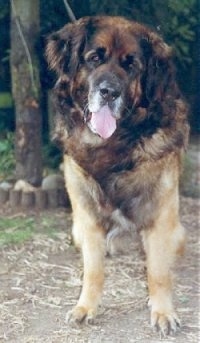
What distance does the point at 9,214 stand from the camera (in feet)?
19.6

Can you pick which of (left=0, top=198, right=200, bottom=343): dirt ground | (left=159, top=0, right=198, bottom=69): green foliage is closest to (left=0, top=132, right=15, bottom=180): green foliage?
(left=0, top=198, right=200, bottom=343): dirt ground

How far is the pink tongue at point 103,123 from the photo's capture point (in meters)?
3.80

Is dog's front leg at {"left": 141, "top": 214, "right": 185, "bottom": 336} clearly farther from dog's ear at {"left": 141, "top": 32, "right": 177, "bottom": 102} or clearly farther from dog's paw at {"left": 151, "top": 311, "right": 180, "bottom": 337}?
dog's ear at {"left": 141, "top": 32, "right": 177, "bottom": 102}

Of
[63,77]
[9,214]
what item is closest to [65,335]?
[63,77]

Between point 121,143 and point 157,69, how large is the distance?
1.30 feet

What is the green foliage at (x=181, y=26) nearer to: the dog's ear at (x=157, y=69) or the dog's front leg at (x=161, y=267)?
the dog's ear at (x=157, y=69)

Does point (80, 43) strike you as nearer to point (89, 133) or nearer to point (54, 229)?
point (89, 133)

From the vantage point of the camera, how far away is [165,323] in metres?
3.98

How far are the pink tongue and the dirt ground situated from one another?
27.4 inches

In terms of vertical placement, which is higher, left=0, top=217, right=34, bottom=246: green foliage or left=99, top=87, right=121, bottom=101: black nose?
left=99, top=87, right=121, bottom=101: black nose

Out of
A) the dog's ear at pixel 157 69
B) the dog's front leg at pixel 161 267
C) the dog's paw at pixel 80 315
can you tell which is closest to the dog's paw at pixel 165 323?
the dog's front leg at pixel 161 267

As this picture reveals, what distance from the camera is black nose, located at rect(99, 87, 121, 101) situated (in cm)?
367

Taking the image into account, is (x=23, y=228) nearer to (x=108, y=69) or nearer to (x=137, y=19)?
(x=137, y=19)

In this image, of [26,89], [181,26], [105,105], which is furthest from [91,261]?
[181,26]
